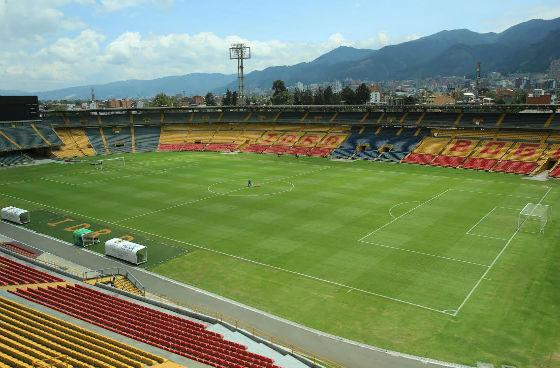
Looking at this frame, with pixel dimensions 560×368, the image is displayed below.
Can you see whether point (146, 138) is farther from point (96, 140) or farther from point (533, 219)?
point (533, 219)

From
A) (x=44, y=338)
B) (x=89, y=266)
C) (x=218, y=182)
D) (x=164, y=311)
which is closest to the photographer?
(x=44, y=338)

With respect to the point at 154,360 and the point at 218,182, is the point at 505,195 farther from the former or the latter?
the point at 154,360

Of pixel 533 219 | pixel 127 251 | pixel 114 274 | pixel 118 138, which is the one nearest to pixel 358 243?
pixel 127 251

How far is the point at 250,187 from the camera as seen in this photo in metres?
55.5

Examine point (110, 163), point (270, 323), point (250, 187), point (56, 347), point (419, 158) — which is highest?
point (419, 158)

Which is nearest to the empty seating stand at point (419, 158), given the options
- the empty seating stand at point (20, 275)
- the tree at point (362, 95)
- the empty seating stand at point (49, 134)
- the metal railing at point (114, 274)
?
the metal railing at point (114, 274)

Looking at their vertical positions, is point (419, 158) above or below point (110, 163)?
above

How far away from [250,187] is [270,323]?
32.2 metres

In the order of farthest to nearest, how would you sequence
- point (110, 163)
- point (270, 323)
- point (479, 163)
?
point (110, 163) < point (479, 163) < point (270, 323)

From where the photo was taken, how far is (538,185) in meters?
55.0

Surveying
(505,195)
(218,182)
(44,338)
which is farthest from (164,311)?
(505,195)

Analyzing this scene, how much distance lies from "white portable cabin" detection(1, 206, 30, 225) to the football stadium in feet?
0.64

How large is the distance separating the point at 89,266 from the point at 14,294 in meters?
8.40

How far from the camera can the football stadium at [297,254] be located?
20.6m
